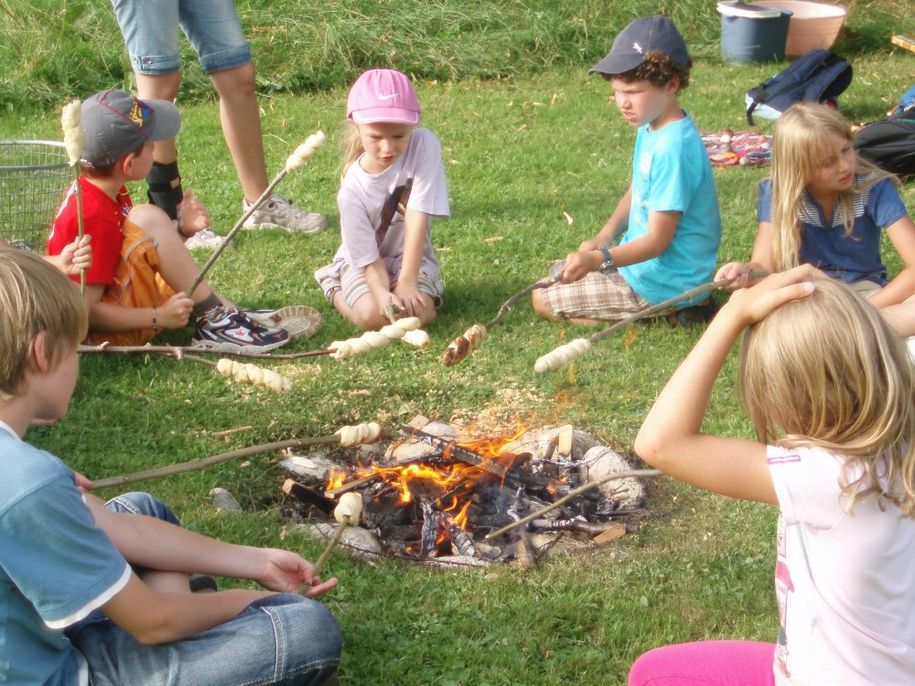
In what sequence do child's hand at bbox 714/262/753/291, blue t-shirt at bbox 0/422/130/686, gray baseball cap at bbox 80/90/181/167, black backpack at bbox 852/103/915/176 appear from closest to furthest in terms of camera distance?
blue t-shirt at bbox 0/422/130/686
child's hand at bbox 714/262/753/291
gray baseball cap at bbox 80/90/181/167
black backpack at bbox 852/103/915/176

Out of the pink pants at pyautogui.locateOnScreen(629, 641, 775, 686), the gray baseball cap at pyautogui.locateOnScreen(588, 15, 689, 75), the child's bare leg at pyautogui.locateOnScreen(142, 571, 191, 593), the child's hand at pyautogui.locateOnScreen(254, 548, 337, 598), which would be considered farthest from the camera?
the gray baseball cap at pyautogui.locateOnScreen(588, 15, 689, 75)

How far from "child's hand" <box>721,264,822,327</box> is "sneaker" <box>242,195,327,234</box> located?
4.15m

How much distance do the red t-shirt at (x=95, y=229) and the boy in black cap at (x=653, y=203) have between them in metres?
1.87

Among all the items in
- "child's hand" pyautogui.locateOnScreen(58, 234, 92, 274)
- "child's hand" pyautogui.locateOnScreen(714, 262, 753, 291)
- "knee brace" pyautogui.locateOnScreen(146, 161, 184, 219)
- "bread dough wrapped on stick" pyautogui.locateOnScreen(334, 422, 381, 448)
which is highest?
"child's hand" pyautogui.locateOnScreen(58, 234, 92, 274)

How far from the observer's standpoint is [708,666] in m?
2.31

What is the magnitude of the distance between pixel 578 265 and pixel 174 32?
97.5 inches

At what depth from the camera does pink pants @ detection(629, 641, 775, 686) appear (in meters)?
2.29

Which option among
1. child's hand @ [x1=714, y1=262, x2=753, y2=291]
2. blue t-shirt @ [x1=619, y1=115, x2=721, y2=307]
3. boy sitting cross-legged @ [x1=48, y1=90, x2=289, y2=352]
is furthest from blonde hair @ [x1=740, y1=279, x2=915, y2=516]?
boy sitting cross-legged @ [x1=48, y1=90, x2=289, y2=352]

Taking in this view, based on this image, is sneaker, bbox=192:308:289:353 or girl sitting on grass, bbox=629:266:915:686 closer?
girl sitting on grass, bbox=629:266:915:686

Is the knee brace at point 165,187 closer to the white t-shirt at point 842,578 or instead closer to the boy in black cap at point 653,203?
the boy in black cap at point 653,203

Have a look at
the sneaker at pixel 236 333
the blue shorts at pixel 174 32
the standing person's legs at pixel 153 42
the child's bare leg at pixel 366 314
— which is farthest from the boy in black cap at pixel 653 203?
the standing person's legs at pixel 153 42

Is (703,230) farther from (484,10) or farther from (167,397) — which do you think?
(484,10)

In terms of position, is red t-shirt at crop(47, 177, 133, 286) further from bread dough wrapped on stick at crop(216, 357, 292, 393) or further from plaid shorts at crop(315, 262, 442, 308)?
bread dough wrapped on stick at crop(216, 357, 292, 393)

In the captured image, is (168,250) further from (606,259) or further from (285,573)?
(285,573)
